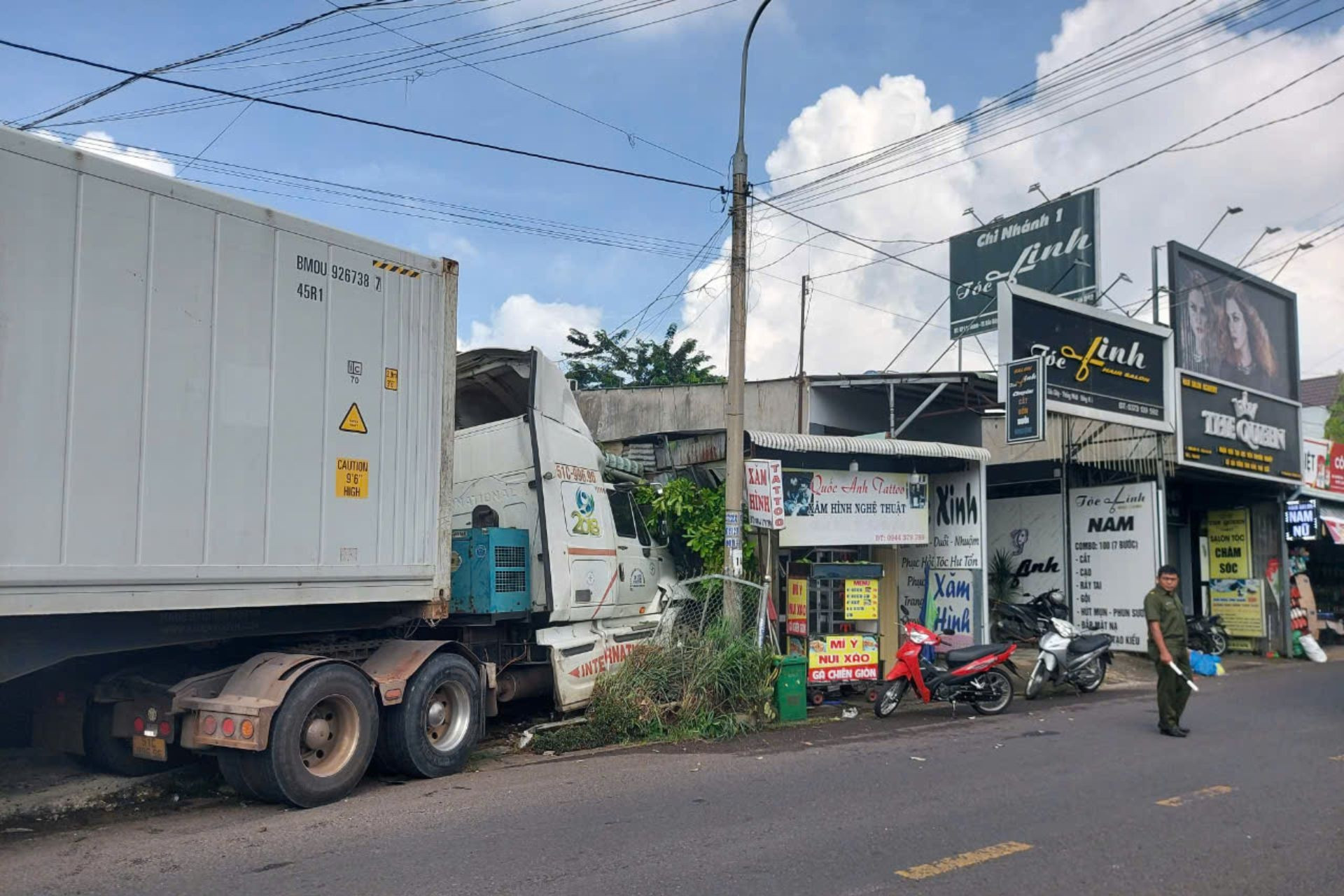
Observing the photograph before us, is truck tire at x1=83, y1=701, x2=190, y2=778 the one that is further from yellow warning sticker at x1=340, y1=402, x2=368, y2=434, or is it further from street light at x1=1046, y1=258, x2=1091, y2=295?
street light at x1=1046, y1=258, x2=1091, y2=295

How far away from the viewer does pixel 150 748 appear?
719cm

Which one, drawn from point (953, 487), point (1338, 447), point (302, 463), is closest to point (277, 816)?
point (302, 463)

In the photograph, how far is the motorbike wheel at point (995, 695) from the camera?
1168 cm

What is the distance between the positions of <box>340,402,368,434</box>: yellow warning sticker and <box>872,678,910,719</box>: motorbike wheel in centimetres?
654

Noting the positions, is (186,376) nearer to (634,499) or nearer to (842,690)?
(634,499)

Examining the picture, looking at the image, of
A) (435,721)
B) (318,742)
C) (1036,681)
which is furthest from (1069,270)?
(318,742)

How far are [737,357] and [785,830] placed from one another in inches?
249

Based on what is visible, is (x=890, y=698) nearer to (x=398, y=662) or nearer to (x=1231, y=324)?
(x=398, y=662)

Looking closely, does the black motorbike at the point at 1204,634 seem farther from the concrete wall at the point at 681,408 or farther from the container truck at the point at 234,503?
the container truck at the point at 234,503

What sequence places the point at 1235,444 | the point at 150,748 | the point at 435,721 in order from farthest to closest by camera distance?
the point at 1235,444
the point at 435,721
the point at 150,748

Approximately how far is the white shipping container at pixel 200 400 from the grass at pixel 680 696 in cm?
248

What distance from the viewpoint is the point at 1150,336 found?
17375mm

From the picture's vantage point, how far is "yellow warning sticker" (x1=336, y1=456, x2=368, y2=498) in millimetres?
7531

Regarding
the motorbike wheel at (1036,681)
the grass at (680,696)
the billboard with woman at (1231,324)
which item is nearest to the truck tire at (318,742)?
the grass at (680,696)
